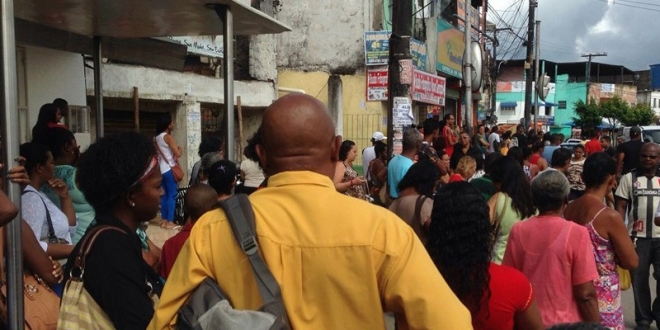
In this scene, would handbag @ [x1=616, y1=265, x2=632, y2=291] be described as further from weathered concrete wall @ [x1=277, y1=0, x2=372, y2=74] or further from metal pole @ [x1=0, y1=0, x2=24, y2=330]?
weathered concrete wall @ [x1=277, y1=0, x2=372, y2=74]

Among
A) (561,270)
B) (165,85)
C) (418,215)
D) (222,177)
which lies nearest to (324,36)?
→ (165,85)

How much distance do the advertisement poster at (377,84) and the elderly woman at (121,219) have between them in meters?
14.5

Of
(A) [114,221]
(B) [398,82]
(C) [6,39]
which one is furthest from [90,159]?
(B) [398,82]

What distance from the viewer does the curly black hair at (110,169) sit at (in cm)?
261

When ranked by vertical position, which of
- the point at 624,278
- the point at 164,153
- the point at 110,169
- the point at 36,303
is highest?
the point at 110,169

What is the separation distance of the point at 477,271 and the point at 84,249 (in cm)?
153

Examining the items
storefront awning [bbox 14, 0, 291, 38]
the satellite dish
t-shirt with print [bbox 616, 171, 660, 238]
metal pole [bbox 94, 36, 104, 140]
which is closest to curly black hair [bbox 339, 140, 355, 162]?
storefront awning [bbox 14, 0, 291, 38]

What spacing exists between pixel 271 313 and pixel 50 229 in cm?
271

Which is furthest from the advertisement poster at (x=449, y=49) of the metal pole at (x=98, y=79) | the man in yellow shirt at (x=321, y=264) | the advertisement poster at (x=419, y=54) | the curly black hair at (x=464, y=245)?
the man in yellow shirt at (x=321, y=264)

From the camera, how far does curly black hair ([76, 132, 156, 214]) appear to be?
261 centimetres

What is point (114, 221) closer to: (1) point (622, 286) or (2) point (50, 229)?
(2) point (50, 229)

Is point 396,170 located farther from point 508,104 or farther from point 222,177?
point 508,104

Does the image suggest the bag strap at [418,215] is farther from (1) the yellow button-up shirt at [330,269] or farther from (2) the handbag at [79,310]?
(1) the yellow button-up shirt at [330,269]

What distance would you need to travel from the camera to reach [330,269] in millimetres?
1806
